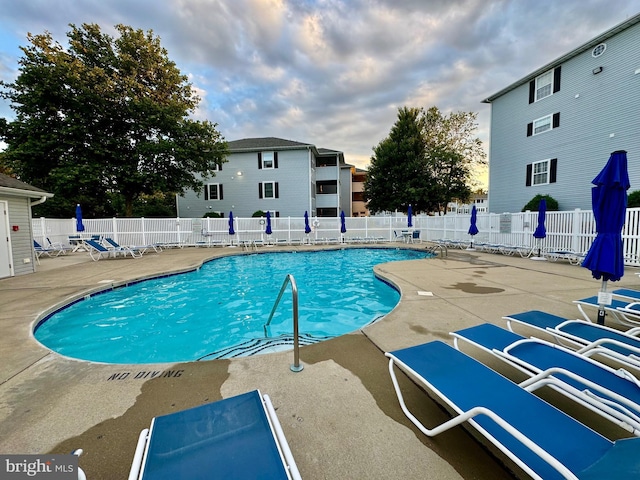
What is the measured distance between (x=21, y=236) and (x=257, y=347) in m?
9.27

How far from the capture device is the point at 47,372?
288 cm

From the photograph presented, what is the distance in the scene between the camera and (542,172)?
14.9m

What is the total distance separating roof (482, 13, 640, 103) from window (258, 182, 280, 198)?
1647cm

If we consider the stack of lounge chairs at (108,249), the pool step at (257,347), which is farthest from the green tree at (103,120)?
the pool step at (257,347)

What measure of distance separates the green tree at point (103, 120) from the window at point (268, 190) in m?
4.38

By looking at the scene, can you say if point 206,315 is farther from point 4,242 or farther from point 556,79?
point 556,79

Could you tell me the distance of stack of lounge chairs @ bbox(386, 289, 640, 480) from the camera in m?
1.28

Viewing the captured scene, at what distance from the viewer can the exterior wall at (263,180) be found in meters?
22.6

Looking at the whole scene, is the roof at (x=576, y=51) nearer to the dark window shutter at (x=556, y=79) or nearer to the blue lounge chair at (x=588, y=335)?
the dark window shutter at (x=556, y=79)

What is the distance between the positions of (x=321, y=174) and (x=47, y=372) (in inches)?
986

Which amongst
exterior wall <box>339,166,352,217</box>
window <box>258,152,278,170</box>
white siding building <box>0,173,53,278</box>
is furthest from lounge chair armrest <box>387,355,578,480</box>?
exterior wall <box>339,166,352,217</box>

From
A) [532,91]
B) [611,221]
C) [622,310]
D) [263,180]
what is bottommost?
[622,310]

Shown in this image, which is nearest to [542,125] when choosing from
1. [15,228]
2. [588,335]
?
[588,335]

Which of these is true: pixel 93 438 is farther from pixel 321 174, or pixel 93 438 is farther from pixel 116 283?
pixel 321 174
